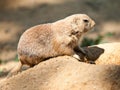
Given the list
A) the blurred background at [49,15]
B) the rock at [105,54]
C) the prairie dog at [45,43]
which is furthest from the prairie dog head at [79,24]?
the blurred background at [49,15]

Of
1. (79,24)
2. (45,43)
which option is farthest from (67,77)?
(79,24)

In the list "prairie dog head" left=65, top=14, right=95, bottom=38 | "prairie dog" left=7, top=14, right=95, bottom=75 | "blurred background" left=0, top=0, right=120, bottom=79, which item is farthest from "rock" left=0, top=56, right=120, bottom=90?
"blurred background" left=0, top=0, right=120, bottom=79

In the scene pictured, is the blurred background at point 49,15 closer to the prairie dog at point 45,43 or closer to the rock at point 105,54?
the rock at point 105,54

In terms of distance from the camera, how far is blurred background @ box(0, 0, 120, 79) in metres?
9.02

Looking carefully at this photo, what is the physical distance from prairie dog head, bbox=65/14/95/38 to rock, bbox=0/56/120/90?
2.60ft

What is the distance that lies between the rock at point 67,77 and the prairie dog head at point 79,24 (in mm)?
792

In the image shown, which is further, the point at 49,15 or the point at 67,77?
the point at 49,15

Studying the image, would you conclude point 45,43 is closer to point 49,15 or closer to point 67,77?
point 67,77

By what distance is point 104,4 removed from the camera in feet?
33.1

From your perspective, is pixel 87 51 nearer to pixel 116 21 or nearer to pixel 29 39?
pixel 29 39

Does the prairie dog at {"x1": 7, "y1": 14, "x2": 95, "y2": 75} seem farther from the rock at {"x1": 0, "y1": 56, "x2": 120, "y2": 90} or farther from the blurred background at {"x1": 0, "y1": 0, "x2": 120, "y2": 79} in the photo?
the blurred background at {"x1": 0, "y1": 0, "x2": 120, "y2": 79}

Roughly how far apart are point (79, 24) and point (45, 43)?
0.52m

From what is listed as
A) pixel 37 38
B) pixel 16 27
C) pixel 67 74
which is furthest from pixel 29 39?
pixel 16 27

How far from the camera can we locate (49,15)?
9609 mm
